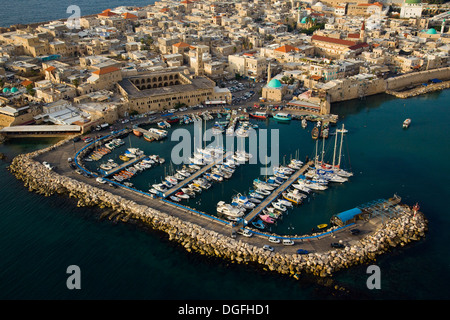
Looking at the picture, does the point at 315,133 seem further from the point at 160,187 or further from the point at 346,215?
the point at 160,187

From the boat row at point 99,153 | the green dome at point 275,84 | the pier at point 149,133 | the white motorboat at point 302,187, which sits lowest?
the white motorboat at point 302,187

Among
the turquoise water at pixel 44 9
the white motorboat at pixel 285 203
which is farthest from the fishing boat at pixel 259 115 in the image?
the turquoise water at pixel 44 9

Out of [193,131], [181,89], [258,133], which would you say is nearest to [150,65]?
[181,89]

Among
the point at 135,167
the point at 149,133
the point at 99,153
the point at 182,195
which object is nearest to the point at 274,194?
the point at 182,195

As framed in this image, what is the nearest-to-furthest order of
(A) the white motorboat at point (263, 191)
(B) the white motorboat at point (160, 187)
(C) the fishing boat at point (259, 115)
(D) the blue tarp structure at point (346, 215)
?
(D) the blue tarp structure at point (346, 215) → (A) the white motorboat at point (263, 191) → (B) the white motorboat at point (160, 187) → (C) the fishing boat at point (259, 115)

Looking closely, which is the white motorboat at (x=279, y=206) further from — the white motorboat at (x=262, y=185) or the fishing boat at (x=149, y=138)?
the fishing boat at (x=149, y=138)

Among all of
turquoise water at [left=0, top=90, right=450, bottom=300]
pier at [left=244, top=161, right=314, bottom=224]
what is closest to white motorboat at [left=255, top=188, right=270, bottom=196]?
pier at [left=244, top=161, right=314, bottom=224]
